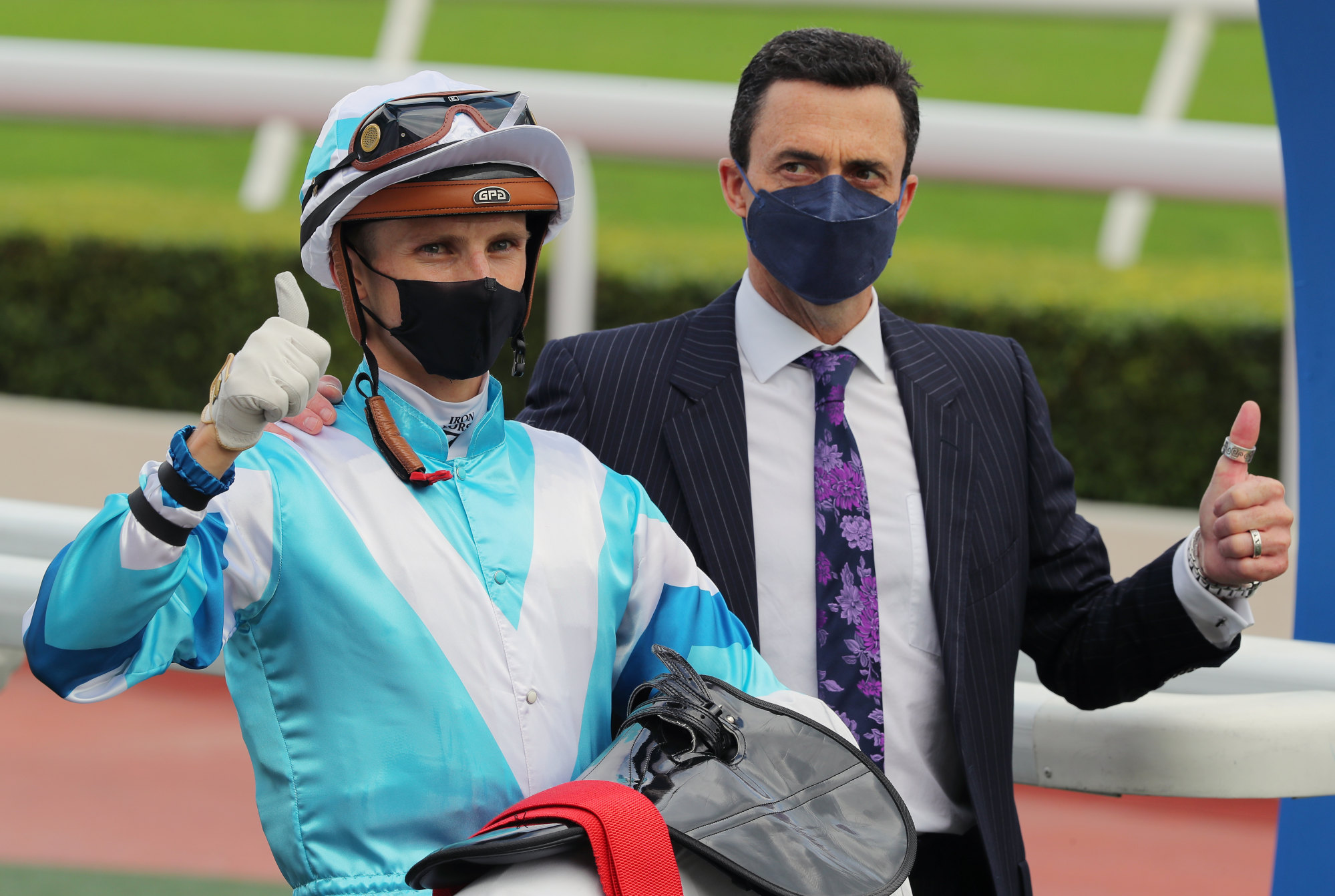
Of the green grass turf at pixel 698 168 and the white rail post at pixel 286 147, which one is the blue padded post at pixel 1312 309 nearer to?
the green grass turf at pixel 698 168

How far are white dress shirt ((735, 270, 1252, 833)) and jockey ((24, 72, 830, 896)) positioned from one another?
0.41 metres

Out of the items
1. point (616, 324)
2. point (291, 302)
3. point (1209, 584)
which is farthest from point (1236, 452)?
point (616, 324)

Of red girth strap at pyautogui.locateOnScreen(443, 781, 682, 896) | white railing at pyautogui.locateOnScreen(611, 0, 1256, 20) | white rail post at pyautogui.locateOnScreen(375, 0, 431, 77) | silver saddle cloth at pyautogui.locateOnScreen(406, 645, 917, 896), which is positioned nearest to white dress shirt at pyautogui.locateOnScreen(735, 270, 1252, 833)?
silver saddle cloth at pyautogui.locateOnScreen(406, 645, 917, 896)

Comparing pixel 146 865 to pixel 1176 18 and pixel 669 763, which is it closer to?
pixel 669 763

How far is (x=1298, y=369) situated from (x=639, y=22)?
74.7ft

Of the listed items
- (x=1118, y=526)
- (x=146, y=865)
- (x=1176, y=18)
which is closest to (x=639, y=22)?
(x=1176, y=18)

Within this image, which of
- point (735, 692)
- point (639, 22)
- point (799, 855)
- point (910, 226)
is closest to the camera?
point (799, 855)

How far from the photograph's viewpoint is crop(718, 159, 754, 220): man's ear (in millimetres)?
2666

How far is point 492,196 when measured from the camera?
1.85 metres

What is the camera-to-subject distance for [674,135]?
454 cm

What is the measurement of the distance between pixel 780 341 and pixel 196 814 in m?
Result: 2.84

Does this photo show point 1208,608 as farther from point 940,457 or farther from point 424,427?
point 424,427

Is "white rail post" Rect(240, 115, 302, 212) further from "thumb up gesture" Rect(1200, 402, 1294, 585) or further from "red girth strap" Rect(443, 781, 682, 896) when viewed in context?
"red girth strap" Rect(443, 781, 682, 896)

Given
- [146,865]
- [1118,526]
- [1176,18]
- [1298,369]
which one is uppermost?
[1176,18]
